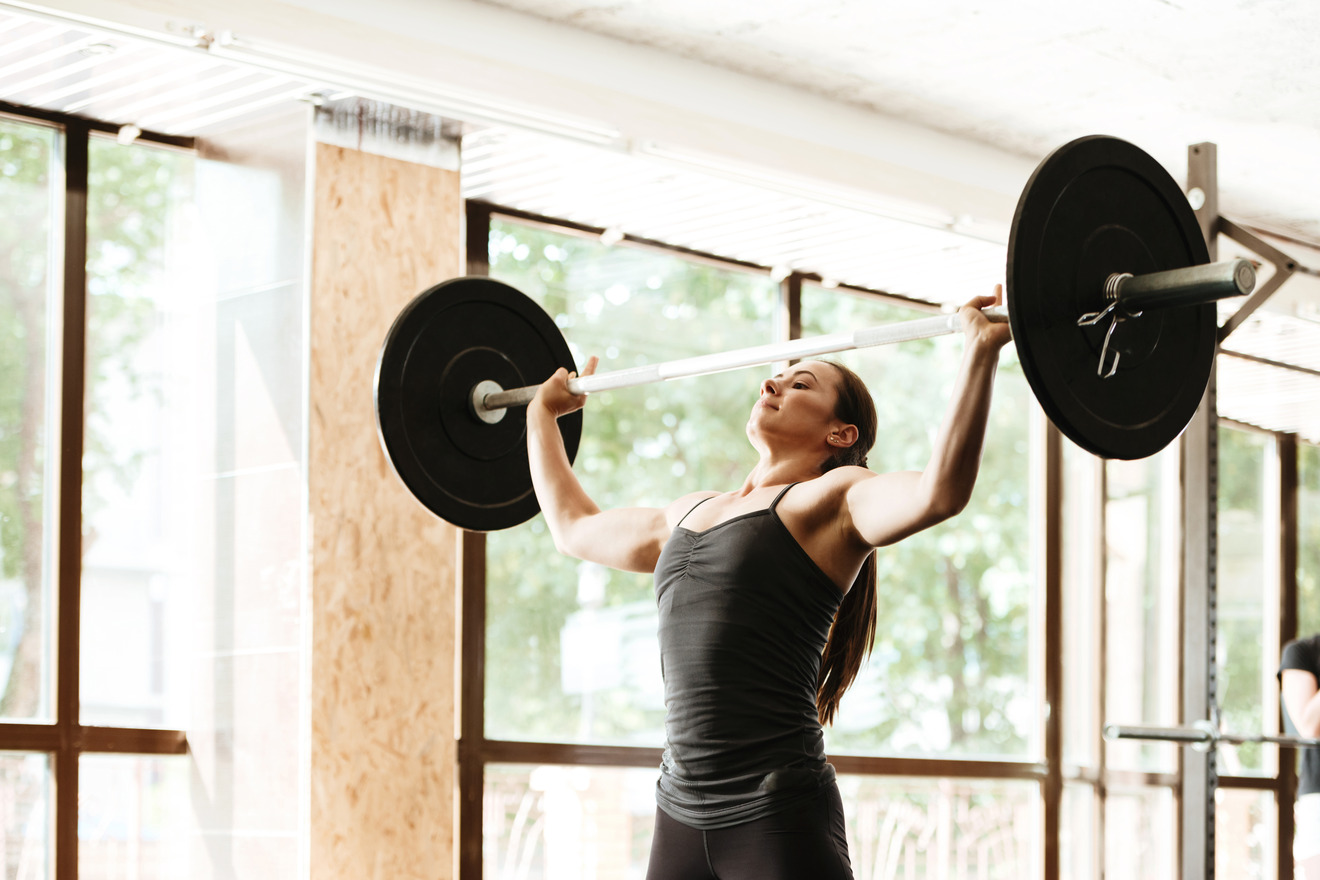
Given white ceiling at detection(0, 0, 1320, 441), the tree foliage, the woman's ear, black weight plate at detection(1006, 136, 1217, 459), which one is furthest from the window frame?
black weight plate at detection(1006, 136, 1217, 459)

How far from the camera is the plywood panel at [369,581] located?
391cm

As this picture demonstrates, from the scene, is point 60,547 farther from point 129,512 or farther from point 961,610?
point 961,610

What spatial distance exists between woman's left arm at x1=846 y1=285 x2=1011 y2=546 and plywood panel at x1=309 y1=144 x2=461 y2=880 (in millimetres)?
2105

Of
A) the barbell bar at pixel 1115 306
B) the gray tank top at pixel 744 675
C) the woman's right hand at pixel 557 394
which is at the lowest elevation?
the gray tank top at pixel 744 675

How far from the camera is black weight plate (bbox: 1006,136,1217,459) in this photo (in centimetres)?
218

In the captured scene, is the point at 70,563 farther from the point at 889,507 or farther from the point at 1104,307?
the point at 1104,307

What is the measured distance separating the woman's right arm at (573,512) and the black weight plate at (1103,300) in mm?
853

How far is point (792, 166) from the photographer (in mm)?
4680

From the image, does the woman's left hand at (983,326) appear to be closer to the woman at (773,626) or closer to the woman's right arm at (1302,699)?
the woman at (773,626)

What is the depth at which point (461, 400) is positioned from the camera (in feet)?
11.0

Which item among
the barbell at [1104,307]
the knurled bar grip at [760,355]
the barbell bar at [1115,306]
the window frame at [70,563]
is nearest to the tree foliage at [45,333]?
the window frame at [70,563]

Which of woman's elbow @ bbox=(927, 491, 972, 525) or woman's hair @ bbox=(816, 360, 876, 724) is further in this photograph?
woman's hair @ bbox=(816, 360, 876, 724)

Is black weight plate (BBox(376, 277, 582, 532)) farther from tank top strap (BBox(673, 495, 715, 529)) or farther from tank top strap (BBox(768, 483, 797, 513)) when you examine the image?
tank top strap (BBox(768, 483, 797, 513))

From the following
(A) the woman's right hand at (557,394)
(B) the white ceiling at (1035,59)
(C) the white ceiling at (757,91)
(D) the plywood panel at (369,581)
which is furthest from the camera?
(B) the white ceiling at (1035,59)
